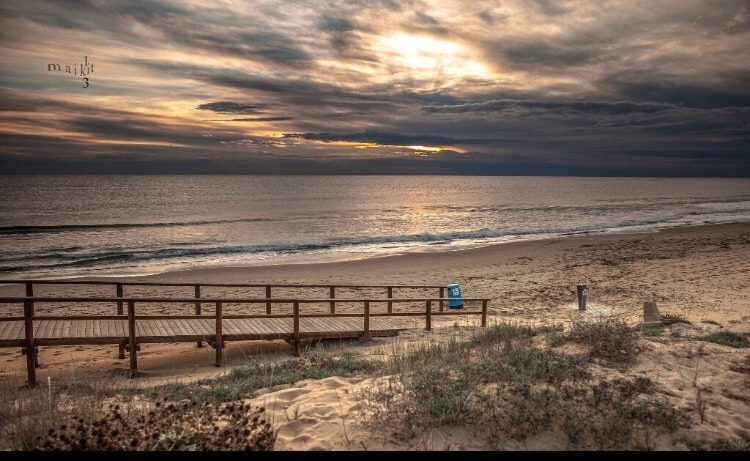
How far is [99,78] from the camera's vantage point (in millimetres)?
21609

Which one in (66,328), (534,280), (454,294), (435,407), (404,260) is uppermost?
(435,407)

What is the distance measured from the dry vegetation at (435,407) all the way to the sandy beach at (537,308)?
0.85 feet

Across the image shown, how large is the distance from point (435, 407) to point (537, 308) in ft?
38.0

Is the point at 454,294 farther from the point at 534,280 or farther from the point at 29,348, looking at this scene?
the point at 29,348

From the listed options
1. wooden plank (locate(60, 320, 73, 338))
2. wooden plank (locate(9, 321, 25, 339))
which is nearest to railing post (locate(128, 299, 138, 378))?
wooden plank (locate(60, 320, 73, 338))

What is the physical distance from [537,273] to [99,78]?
2229 cm

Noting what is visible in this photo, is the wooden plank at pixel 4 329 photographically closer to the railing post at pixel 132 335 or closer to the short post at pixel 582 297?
the railing post at pixel 132 335

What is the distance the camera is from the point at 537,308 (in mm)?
15523

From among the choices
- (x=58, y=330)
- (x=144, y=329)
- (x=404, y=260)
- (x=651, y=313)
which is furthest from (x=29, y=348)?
(x=404, y=260)

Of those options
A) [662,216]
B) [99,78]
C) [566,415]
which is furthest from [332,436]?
[662,216]

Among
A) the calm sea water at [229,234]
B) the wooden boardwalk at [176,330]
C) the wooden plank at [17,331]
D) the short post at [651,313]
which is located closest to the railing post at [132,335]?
the wooden boardwalk at [176,330]

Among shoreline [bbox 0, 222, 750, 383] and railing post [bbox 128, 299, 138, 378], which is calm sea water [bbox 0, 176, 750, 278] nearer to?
shoreline [bbox 0, 222, 750, 383]

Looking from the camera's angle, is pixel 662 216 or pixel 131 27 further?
pixel 662 216

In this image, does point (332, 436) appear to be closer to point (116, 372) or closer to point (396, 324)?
point (116, 372)
